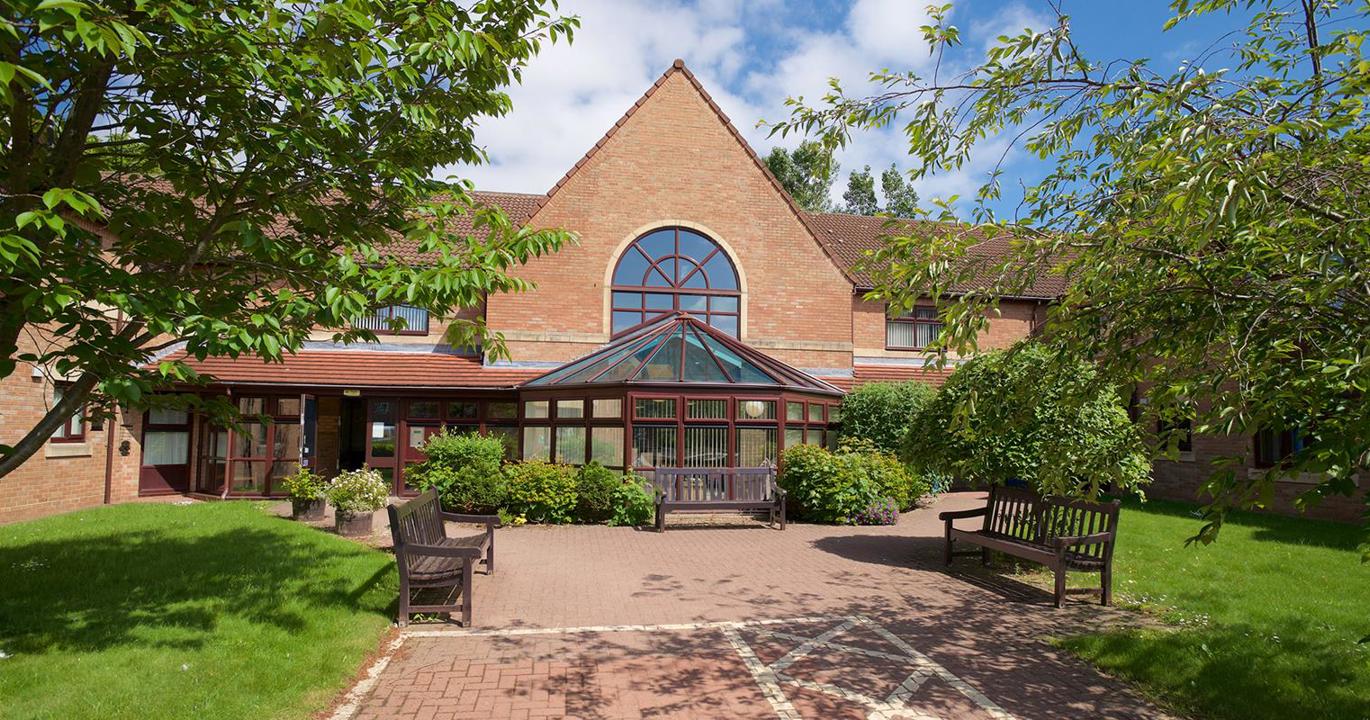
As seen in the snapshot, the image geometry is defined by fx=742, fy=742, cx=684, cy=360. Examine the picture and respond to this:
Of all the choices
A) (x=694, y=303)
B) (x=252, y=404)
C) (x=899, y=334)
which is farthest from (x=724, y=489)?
(x=252, y=404)

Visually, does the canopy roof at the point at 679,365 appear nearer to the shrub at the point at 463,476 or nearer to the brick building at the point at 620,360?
the brick building at the point at 620,360

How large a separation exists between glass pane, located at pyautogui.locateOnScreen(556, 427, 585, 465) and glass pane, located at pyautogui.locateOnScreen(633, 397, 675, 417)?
4.54ft

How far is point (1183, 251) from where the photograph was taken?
425 cm

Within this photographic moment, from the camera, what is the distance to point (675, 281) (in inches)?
716

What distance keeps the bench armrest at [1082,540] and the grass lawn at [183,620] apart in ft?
20.9

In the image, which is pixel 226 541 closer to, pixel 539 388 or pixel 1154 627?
pixel 539 388

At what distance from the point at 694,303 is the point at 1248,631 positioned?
43.8 ft

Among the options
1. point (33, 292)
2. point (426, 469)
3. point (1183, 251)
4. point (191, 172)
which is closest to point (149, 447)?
point (426, 469)

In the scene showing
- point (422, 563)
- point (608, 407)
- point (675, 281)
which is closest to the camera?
point (422, 563)

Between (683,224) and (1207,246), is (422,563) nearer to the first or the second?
(1207,246)

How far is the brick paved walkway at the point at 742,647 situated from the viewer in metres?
4.76

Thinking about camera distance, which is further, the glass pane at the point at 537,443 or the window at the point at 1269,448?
the glass pane at the point at 537,443

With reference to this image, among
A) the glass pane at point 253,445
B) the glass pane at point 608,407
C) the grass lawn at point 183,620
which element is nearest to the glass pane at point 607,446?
the glass pane at point 608,407

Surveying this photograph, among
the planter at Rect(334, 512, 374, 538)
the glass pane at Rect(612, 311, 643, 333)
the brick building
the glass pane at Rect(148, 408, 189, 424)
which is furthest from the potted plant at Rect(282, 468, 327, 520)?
the glass pane at Rect(612, 311, 643, 333)
